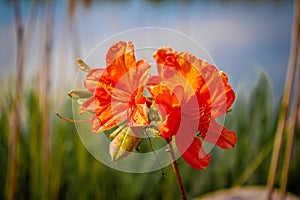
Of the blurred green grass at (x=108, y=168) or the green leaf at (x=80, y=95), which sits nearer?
the green leaf at (x=80, y=95)

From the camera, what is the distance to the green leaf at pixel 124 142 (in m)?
0.17

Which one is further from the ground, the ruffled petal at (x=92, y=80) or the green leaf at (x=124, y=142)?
the ruffled petal at (x=92, y=80)

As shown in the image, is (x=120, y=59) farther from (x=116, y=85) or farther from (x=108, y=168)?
(x=108, y=168)

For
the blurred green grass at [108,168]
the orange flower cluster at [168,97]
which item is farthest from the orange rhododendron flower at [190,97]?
the blurred green grass at [108,168]

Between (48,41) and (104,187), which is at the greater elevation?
(48,41)

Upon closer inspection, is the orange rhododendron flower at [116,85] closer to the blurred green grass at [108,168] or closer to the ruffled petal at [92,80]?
the ruffled petal at [92,80]

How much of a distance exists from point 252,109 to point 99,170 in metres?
0.41

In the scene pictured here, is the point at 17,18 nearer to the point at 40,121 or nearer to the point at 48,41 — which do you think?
the point at 48,41

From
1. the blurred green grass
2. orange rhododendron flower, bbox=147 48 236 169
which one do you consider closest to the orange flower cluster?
orange rhododendron flower, bbox=147 48 236 169

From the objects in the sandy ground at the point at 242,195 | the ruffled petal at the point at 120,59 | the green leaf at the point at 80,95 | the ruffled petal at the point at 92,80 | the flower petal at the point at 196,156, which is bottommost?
the sandy ground at the point at 242,195

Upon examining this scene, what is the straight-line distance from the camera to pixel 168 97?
0.17 meters

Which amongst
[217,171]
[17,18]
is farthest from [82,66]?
[217,171]

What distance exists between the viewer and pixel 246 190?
2.15ft

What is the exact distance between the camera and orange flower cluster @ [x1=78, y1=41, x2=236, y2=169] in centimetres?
17
